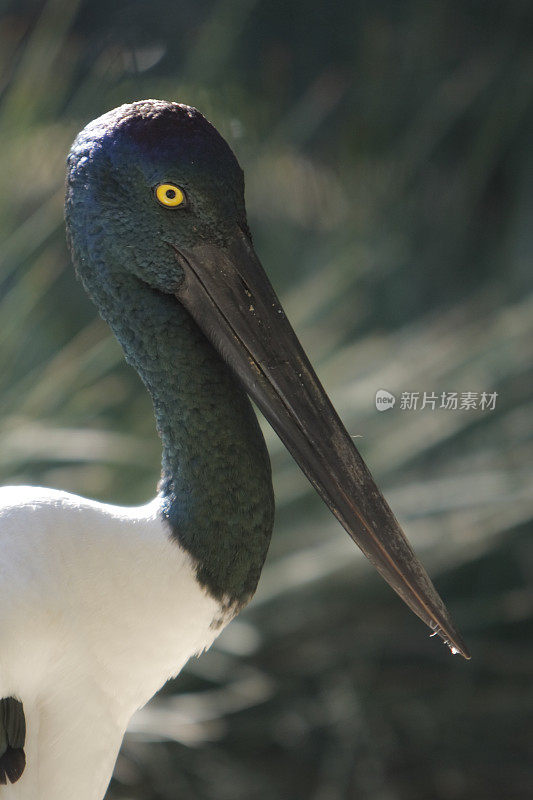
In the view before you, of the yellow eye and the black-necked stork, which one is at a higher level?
the yellow eye

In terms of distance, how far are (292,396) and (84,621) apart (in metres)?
0.44

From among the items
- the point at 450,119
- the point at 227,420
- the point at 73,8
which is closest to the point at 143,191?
the point at 227,420

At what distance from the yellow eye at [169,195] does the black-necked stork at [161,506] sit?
0.06 feet

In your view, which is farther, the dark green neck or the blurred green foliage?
the blurred green foliage

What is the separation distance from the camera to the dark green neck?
1.56 m

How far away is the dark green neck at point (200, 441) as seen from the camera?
1562 millimetres

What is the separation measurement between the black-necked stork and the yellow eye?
2 centimetres

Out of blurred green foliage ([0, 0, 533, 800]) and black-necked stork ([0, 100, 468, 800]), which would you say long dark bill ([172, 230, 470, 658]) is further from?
blurred green foliage ([0, 0, 533, 800])

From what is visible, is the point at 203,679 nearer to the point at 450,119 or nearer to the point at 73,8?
the point at 73,8

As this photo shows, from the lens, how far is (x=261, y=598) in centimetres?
274
